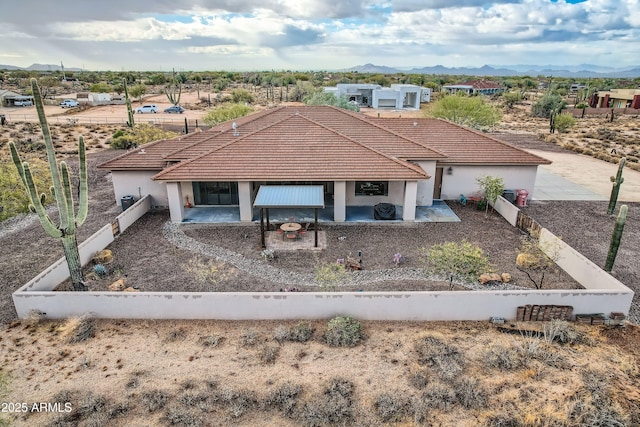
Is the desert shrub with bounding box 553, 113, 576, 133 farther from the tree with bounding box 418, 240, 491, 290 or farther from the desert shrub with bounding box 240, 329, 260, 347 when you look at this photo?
the desert shrub with bounding box 240, 329, 260, 347

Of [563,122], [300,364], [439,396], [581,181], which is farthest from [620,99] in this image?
[300,364]

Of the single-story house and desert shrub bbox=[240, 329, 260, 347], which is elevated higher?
the single-story house

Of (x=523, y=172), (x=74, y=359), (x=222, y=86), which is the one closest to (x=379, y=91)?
(x=222, y=86)

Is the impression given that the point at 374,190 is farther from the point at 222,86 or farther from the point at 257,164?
the point at 222,86

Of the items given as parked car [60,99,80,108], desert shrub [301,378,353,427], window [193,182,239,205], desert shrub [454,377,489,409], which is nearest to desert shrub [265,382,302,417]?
desert shrub [301,378,353,427]

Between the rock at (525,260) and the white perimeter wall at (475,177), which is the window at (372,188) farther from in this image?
the rock at (525,260)

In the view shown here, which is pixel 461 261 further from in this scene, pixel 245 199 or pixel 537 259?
pixel 245 199
